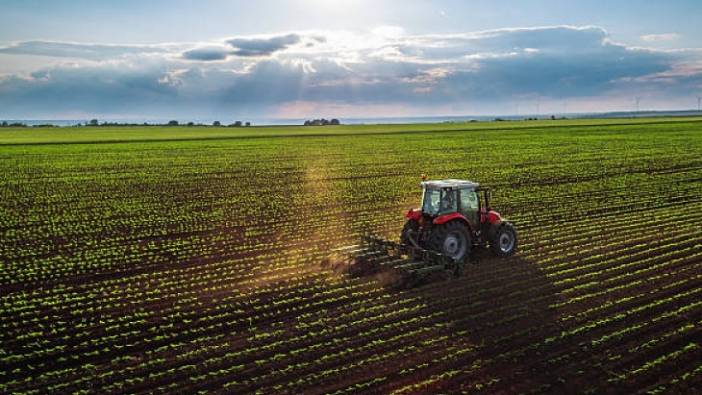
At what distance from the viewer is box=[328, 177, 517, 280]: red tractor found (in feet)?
44.2

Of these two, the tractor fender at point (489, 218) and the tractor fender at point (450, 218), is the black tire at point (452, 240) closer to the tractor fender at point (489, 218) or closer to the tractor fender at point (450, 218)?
the tractor fender at point (450, 218)

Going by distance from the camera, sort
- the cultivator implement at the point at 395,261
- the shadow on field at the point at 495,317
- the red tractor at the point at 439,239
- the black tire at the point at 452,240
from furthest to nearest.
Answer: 1. the black tire at the point at 452,240
2. the red tractor at the point at 439,239
3. the cultivator implement at the point at 395,261
4. the shadow on field at the point at 495,317

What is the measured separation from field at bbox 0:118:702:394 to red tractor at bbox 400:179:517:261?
0.64m

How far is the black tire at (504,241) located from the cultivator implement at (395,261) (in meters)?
1.40

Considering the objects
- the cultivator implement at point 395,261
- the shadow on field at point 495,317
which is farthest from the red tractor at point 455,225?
the shadow on field at point 495,317

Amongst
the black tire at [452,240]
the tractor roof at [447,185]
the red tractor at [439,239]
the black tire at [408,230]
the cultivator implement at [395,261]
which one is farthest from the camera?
the black tire at [408,230]

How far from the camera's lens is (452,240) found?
1385 centimetres

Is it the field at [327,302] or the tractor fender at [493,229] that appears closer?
the field at [327,302]

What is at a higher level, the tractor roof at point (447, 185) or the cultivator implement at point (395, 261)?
the tractor roof at point (447, 185)

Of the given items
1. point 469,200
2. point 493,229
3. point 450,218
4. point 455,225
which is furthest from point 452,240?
point 493,229

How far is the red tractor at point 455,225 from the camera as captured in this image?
1373 cm

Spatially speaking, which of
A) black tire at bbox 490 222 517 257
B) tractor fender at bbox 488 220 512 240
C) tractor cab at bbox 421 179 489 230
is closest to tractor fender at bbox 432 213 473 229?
tractor cab at bbox 421 179 489 230

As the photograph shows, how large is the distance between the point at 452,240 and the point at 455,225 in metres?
0.35

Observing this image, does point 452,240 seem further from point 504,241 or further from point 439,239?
point 504,241
